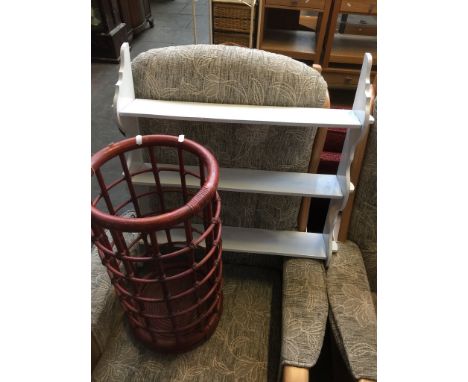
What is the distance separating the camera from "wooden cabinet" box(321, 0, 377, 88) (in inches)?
88.7

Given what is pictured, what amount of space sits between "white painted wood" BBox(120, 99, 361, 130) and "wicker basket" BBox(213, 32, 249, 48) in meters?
1.78

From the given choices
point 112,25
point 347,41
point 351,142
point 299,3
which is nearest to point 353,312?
point 351,142

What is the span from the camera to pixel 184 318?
869 millimetres

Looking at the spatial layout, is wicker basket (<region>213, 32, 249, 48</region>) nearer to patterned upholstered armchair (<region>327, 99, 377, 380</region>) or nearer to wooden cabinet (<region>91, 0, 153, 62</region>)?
wooden cabinet (<region>91, 0, 153, 62</region>)

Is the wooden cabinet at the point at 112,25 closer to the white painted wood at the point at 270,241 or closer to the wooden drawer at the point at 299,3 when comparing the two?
the wooden drawer at the point at 299,3

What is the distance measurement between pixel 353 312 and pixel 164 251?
0.54 meters

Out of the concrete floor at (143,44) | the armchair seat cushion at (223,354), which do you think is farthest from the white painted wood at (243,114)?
the concrete floor at (143,44)

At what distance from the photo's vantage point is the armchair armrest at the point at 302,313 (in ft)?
2.44

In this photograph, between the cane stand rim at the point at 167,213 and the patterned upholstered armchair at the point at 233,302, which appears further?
the patterned upholstered armchair at the point at 233,302

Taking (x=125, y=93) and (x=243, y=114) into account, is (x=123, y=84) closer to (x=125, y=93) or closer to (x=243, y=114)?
(x=125, y=93)

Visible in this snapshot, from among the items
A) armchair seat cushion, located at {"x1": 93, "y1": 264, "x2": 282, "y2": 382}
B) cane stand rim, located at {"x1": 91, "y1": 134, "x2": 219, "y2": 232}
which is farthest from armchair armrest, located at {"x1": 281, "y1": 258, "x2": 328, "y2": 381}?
cane stand rim, located at {"x1": 91, "y1": 134, "x2": 219, "y2": 232}

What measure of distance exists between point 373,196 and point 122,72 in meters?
0.70

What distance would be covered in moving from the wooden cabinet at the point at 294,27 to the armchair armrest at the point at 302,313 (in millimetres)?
1907

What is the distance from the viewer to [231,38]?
7.93 feet
